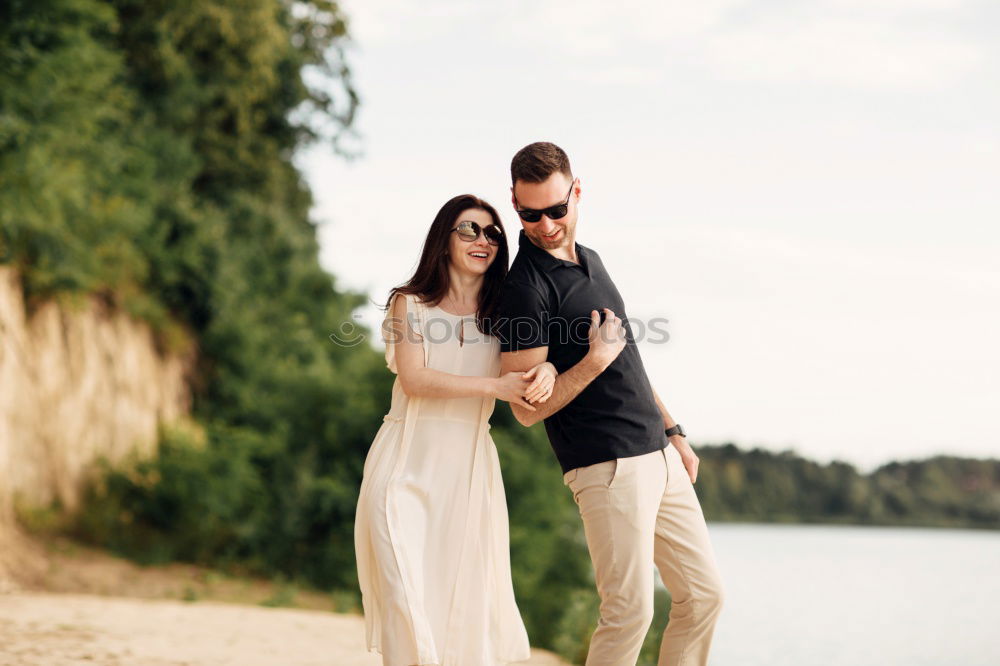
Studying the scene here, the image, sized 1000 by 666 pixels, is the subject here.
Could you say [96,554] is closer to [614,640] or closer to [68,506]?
[68,506]

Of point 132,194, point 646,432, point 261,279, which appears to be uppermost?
point 132,194

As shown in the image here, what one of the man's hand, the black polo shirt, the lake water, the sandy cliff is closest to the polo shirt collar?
the black polo shirt

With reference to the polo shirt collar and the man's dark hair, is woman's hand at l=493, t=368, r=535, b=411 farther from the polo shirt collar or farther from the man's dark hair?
the man's dark hair

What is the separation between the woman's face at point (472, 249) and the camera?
4.17 m

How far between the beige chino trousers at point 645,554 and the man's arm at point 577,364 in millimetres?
302

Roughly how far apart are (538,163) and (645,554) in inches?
63.3

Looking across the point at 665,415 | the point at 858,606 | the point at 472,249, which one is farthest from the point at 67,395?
the point at 858,606

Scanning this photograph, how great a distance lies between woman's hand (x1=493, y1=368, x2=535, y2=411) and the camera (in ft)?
12.7

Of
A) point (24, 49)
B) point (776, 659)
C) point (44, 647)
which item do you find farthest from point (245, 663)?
point (24, 49)

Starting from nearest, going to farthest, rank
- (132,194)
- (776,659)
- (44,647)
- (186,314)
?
(44,647), (776,659), (132,194), (186,314)

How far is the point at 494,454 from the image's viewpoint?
4211 mm

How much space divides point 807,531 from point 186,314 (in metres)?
43.5

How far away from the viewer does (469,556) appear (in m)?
4.12

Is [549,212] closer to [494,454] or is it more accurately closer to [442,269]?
[442,269]
